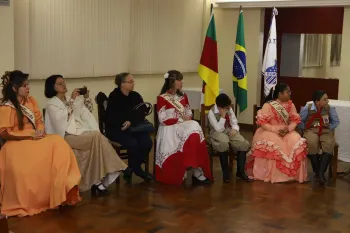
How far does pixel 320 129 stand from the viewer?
18.7 feet

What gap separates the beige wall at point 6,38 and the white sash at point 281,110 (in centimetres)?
277

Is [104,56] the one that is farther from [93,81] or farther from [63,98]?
[63,98]

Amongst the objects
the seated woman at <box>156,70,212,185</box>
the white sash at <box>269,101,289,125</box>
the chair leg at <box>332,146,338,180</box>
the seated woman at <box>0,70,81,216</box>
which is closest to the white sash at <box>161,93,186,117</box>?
the seated woman at <box>156,70,212,185</box>

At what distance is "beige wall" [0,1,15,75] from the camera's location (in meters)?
5.52

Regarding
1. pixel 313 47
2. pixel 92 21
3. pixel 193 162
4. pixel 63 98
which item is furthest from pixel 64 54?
pixel 313 47

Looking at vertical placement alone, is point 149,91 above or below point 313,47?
below

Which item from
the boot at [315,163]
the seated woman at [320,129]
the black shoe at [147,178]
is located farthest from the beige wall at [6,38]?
the boot at [315,163]

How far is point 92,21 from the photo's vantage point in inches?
273

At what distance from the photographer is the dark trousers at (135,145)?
5.27 metres

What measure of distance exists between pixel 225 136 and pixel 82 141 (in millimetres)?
1525

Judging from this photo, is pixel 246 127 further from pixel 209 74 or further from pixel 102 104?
pixel 102 104

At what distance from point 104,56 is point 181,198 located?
290 cm

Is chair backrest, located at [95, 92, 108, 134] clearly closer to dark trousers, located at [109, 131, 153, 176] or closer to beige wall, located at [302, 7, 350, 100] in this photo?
dark trousers, located at [109, 131, 153, 176]

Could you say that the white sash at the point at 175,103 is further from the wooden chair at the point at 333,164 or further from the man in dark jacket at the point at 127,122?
the wooden chair at the point at 333,164
